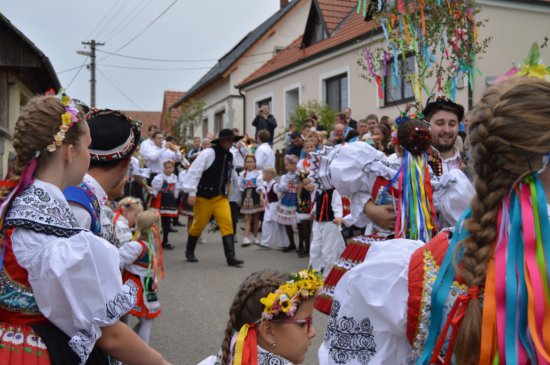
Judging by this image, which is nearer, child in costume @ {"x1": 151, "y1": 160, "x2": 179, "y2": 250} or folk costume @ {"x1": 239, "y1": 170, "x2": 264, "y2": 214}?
child in costume @ {"x1": 151, "y1": 160, "x2": 179, "y2": 250}

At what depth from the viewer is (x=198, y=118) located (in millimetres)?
29797

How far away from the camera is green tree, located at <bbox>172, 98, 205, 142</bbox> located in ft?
94.7

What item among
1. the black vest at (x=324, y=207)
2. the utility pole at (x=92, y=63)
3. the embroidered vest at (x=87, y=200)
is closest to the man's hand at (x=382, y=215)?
the embroidered vest at (x=87, y=200)

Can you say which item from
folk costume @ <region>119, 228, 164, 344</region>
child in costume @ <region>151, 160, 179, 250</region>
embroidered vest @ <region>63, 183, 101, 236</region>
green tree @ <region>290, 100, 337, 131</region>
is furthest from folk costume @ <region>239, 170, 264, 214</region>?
embroidered vest @ <region>63, 183, 101, 236</region>

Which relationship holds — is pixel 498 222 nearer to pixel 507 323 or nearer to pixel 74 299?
pixel 507 323

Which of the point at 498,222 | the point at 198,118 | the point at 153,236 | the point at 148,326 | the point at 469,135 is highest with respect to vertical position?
the point at 198,118

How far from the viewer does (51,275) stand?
1.94 metres

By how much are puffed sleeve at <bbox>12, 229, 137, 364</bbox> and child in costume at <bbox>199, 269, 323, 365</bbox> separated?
0.49m

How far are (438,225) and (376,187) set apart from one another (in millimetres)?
485

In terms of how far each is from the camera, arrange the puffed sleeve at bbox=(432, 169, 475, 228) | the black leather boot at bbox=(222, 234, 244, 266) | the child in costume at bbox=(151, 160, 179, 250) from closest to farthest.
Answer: the puffed sleeve at bbox=(432, 169, 475, 228)
the black leather boot at bbox=(222, 234, 244, 266)
the child in costume at bbox=(151, 160, 179, 250)

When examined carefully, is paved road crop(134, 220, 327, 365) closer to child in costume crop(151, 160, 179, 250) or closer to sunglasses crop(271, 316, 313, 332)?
child in costume crop(151, 160, 179, 250)

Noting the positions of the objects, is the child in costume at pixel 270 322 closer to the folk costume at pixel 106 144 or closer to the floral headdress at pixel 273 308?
the floral headdress at pixel 273 308

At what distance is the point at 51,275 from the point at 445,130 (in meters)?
2.98

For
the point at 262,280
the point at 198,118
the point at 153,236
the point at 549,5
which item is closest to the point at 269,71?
the point at 198,118
